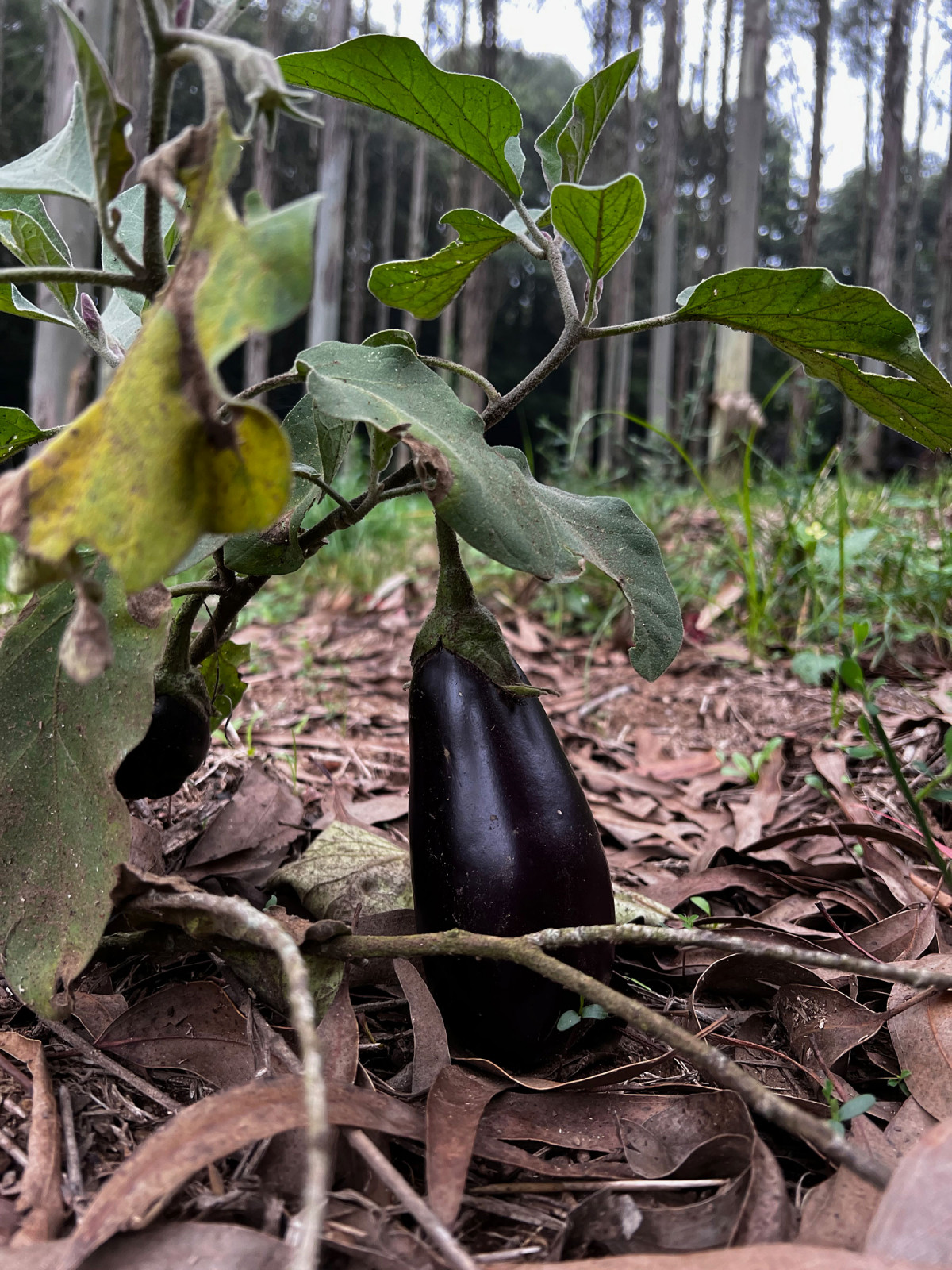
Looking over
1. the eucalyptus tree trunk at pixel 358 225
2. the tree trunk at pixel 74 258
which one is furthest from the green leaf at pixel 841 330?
the eucalyptus tree trunk at pixel 358 225

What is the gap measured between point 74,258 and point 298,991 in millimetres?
3212

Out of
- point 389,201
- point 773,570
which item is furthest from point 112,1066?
point 389,201

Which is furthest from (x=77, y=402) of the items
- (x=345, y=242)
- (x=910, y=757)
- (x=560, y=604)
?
(x=345, y=242)

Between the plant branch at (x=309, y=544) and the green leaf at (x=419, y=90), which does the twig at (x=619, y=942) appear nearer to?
the plant branch at (x=309, y=544)

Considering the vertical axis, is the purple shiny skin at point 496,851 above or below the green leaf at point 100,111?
below

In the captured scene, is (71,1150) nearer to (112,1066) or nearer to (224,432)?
(112,1066)

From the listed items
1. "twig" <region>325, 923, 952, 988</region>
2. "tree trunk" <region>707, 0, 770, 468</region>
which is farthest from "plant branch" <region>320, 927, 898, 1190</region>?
"tree trunk" <region>707, 0, 770, 468</region>

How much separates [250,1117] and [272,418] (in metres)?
0.32

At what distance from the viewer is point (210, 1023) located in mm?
569

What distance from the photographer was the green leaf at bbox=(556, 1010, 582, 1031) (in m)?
0.57

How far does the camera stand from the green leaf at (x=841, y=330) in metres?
0.54

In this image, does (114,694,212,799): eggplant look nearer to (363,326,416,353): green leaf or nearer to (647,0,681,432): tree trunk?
(363,326,416,353): green leaf

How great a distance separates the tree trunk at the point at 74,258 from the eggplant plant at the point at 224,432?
8.71ft

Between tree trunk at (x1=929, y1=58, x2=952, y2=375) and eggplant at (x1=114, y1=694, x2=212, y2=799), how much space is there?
955 cm
